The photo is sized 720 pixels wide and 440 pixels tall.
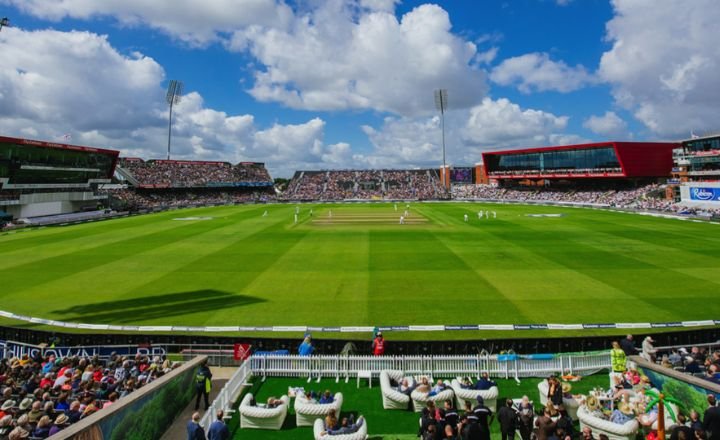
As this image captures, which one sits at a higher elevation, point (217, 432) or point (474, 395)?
point (217, 432)

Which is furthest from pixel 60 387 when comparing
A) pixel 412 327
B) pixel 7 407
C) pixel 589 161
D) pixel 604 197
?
pixel 589 161

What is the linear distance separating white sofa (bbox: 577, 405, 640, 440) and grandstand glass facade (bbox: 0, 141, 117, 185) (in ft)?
244

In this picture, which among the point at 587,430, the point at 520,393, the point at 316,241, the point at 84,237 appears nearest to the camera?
the point at 587,430

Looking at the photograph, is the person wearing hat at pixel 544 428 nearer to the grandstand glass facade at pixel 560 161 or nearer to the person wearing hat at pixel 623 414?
the person wearing hat at pixel 623 414

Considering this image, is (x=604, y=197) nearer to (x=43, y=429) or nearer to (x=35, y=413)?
(x=35, y=413)

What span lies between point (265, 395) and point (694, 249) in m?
35.9

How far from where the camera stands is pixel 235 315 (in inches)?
791

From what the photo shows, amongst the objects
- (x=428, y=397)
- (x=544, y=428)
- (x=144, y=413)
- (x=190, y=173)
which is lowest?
(x=428, y=397)

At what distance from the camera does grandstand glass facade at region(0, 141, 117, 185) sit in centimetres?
6181

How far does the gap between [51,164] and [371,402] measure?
7705 centimetres

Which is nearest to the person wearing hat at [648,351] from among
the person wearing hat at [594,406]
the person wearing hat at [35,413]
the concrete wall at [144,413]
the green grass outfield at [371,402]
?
the green grass outfield at [371,402]

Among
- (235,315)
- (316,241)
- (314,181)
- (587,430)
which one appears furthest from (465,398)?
(314,181)

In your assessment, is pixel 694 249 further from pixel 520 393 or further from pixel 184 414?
pixel 184 414

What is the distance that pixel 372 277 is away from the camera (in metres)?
26.8
